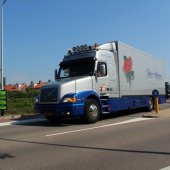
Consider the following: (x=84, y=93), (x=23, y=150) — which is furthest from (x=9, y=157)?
(x=84, y=93)

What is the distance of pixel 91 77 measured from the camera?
53.1 ft

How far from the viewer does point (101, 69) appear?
16.8 metres

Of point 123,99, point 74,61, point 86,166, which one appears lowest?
point 86,166

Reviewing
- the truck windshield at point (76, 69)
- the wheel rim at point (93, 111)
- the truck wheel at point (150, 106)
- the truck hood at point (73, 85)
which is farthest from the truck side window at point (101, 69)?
the truck wheel at point (150, 106)

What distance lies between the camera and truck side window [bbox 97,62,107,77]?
655 inches

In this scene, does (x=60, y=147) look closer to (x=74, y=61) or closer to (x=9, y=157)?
(x=9, y=157)

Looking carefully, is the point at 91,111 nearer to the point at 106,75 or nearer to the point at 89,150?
the point at 106,75

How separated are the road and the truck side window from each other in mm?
4073

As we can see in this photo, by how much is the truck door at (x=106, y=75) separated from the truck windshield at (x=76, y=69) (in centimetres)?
36

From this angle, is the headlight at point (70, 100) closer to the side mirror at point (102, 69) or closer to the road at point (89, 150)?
the side mirror at point (102, 69)

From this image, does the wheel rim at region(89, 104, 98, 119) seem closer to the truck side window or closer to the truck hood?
the truck hood

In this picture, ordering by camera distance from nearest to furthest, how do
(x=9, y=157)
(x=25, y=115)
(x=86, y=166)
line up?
(x=86, y=166)
(x=9, y=157)
(x=25, y=115)

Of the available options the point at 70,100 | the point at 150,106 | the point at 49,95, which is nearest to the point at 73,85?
the point at 70,100

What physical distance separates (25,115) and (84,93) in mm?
6664
